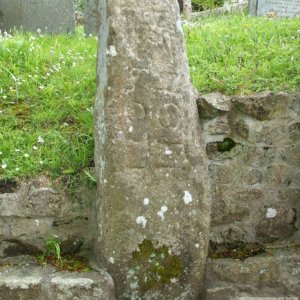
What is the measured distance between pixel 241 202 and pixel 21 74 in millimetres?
1909

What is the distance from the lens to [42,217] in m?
3.21

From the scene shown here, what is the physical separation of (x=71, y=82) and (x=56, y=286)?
1602 millimetres

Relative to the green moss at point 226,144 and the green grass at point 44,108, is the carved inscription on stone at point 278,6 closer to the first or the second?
the green grass at point 44,108

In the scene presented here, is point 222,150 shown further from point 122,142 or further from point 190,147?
point 122,142

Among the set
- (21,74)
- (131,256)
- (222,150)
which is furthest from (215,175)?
(21,74)

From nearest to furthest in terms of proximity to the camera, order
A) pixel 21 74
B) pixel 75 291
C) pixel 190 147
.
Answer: pixel 75 291 < pixel 190 147 < pixel 21 74

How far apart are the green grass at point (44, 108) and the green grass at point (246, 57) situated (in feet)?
2.75

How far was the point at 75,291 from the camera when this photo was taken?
9.73ft

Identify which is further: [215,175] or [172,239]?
[215,175]

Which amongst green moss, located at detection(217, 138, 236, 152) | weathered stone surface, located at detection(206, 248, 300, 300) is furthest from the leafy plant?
green moss, located at detection(217, 138, 236, 152)

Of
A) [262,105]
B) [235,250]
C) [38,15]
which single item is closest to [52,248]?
[235,250]

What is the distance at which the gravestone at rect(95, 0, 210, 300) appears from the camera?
3.05 meters

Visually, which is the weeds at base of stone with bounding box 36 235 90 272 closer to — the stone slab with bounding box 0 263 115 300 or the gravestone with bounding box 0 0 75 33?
the stone slab with bounding box 0 263 115 300

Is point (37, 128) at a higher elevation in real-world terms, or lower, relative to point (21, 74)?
lower
